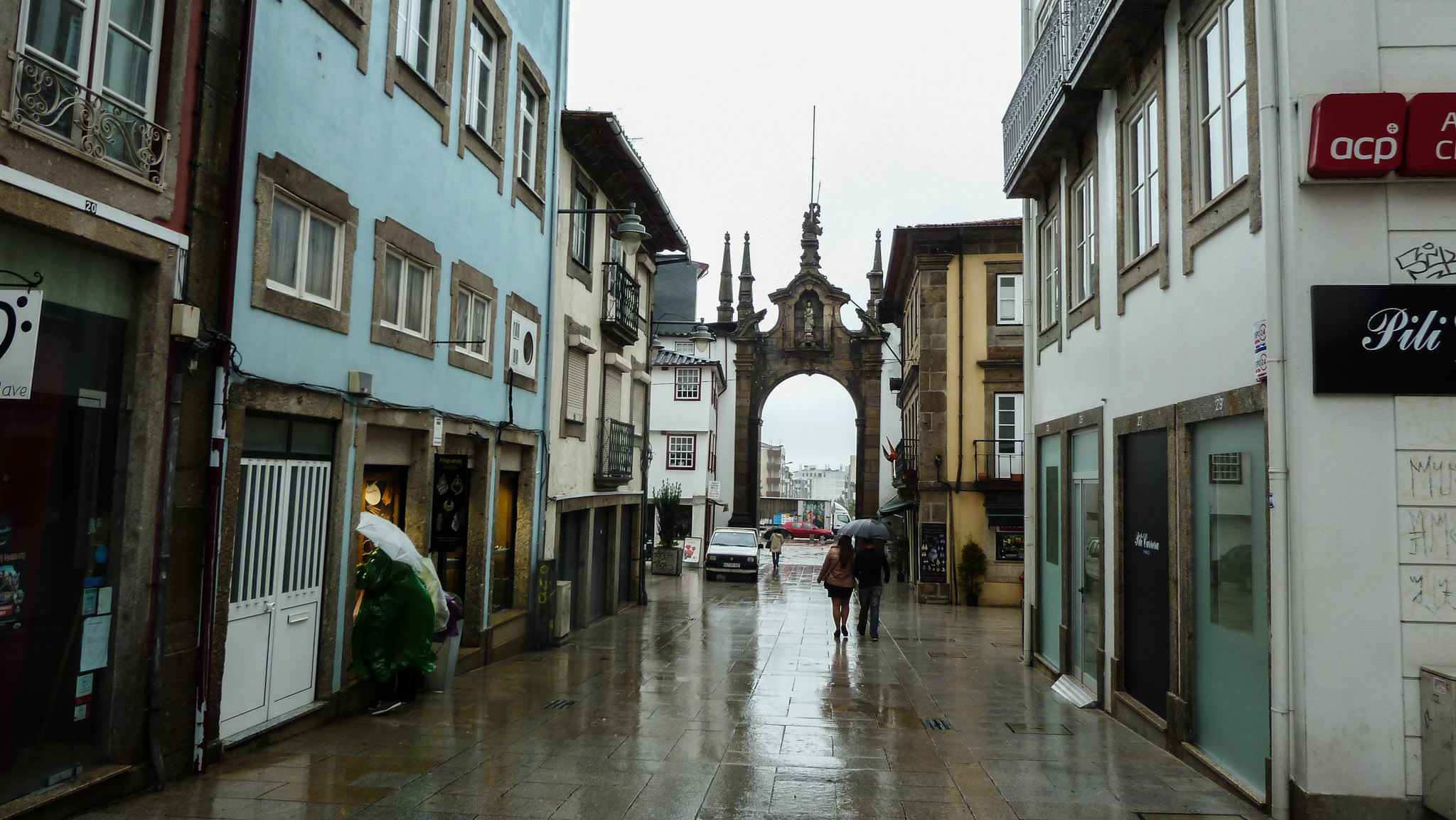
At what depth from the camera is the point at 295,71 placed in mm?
7793

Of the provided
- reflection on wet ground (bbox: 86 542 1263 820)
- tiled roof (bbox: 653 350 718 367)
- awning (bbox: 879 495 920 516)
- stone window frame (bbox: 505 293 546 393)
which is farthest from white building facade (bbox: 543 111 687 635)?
tiled roof (bbox: 653 350 718 367)

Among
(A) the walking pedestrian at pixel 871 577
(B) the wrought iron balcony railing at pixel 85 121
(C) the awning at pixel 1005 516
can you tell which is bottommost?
(A) the walking pedestrian at pixel 871 577

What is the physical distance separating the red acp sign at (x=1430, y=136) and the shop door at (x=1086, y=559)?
5.01 meters

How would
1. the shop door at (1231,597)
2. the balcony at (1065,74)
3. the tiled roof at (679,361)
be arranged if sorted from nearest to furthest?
the shop door at (1231,597) < the balcony at (1065,74) < the tiled roof at (679,361)

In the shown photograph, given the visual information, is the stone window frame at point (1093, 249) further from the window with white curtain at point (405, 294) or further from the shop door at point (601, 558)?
the shop door at point (601, 558)

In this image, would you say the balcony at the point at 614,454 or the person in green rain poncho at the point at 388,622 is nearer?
the person in green rain poncho at the point at 388,622

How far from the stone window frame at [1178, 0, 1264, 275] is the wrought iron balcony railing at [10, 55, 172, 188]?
721cm

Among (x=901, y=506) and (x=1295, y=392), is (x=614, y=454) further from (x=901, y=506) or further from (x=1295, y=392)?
(x=901, y=506)

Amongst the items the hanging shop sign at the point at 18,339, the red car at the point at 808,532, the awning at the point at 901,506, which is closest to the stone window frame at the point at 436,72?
the hanging shop sign at the point at 18,339

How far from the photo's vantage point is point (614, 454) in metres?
18.6

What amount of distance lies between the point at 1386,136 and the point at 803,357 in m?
40.3

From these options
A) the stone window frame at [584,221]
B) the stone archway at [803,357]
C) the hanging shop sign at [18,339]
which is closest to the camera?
the hanging shop sign at [18,339]

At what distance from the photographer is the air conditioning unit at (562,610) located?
47.4 feet

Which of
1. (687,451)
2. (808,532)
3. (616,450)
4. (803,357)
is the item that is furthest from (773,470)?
(616,450)
